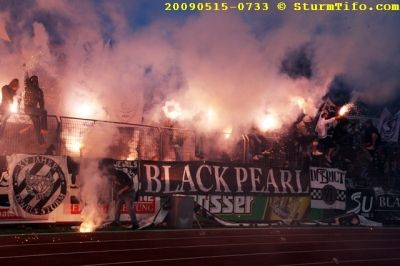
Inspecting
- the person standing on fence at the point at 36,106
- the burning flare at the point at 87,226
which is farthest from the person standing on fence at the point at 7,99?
the burning flare at the point at 87,226

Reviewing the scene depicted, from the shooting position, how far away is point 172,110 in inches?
875

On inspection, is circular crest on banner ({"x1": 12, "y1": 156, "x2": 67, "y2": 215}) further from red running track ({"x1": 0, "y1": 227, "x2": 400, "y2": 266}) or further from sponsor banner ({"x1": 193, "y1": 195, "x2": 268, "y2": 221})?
sponsor banner ({"x1": 193, "y1": 195, "x2": 268, "y2": 221})

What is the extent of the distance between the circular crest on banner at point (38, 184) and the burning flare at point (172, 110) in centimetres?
638

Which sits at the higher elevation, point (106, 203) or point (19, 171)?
point (19, 171)

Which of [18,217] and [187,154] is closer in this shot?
[18,217]

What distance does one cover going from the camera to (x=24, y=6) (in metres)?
20.9

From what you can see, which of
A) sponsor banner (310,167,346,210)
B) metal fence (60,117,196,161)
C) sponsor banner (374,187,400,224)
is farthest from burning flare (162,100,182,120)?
sponsor banner (374,187,400,224)

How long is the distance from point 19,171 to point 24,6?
8.17 meters

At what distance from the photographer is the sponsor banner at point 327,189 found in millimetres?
22391

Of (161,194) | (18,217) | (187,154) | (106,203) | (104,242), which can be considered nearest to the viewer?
(104,242)

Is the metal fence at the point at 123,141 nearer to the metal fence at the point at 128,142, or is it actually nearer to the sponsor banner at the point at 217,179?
the metal fence at the point at 128,142

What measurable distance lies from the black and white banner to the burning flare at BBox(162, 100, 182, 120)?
20.3ft

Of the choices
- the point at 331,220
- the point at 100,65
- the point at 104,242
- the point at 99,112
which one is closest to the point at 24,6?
the point at 100,65

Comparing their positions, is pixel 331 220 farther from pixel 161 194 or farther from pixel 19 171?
pixel 19 171
